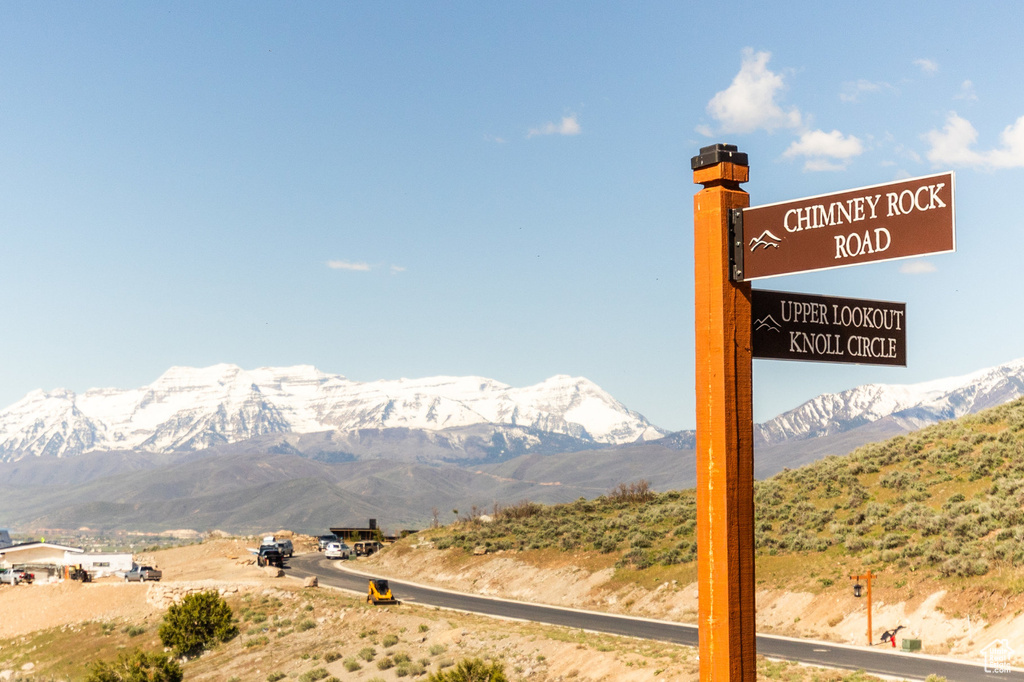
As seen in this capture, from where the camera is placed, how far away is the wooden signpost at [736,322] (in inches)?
268

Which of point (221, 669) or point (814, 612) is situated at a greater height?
point (814, 612)

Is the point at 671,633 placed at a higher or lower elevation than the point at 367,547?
higher

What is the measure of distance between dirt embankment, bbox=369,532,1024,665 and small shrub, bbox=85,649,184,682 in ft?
70.5

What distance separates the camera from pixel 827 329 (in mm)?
7484

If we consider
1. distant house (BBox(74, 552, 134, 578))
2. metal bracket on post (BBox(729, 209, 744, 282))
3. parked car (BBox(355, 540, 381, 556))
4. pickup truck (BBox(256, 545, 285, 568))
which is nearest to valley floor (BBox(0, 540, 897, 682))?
pickup truck (BBox(256, 545, 285, 568))

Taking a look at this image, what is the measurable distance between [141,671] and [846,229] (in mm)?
40116

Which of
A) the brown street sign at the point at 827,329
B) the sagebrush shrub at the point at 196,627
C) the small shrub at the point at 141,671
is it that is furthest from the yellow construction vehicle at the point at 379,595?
the brown street sign at the point at 827,329

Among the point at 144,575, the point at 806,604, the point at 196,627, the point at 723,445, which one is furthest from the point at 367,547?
the point at 723,445

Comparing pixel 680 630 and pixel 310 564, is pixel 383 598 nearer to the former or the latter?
pixel 680 630

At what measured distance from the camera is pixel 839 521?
48812 mm

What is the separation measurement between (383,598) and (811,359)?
44.7 m

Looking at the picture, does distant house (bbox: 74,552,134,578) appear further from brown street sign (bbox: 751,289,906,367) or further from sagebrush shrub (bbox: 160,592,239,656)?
brown street sign (bbox: 751,289,906,367)

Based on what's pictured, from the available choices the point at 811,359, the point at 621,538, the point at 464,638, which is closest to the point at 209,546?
the point at 621,538

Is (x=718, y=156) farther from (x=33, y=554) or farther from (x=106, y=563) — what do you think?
(x=33, y=554)
